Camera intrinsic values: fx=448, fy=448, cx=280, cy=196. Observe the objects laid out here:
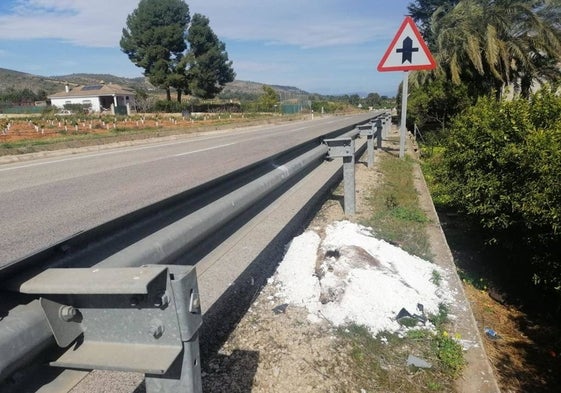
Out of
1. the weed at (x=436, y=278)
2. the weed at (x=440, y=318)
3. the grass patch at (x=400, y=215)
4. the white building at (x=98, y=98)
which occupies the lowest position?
the weed at (x=440, y=318)

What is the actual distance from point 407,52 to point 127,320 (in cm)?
931

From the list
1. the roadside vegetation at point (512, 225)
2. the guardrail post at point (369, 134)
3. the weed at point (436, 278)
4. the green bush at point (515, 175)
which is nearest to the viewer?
the weed at point (436, 278)

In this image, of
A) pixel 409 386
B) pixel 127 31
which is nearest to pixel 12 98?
pixel 127 31

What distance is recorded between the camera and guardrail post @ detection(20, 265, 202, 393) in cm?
115

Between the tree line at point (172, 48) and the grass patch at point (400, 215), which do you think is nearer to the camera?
the grass patch at point (400, 215)

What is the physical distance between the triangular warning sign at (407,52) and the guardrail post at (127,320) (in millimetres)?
9113

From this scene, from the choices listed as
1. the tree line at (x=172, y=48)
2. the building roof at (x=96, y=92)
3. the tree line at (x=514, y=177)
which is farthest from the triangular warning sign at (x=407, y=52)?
the building roof at (x=96, y=92)

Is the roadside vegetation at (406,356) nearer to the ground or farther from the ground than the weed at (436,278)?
nearer to the ground

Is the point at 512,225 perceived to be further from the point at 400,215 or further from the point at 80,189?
the point at 80,189

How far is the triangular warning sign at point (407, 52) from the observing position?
9211 millimetres

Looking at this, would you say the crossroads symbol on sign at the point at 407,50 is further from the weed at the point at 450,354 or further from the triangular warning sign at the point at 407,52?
the weed at the point at 450,354

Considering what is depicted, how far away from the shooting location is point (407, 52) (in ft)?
30.7

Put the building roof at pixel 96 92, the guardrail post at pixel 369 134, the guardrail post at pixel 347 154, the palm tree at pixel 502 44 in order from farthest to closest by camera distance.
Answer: the building roof at pixel 96 92 → the palm tree at pixel 502 44 → the guardrail post at pixel 369 134 → the guardrail post at pixel 347 154

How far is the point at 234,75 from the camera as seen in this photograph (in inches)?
2832
